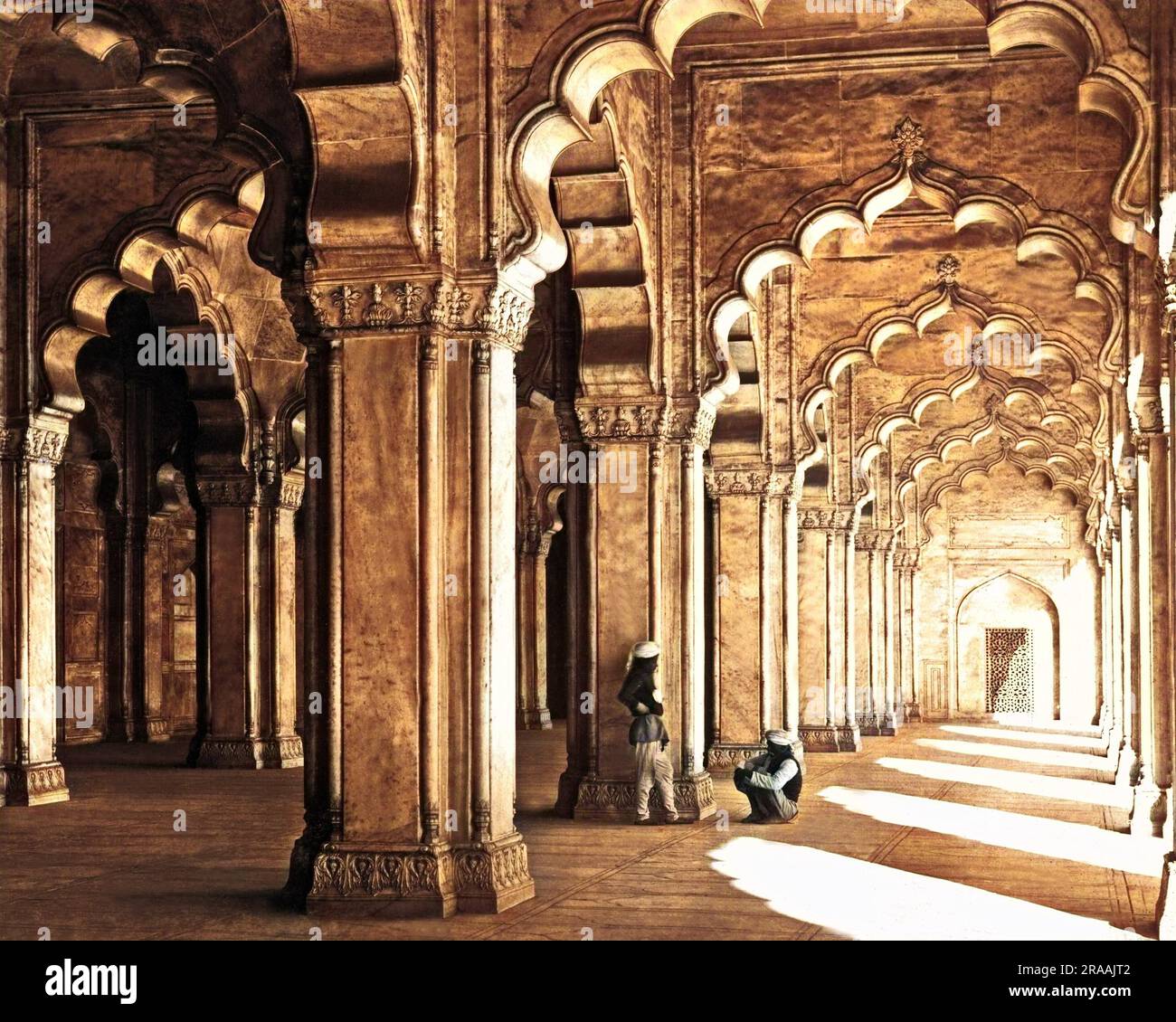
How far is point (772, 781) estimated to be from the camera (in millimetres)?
12250

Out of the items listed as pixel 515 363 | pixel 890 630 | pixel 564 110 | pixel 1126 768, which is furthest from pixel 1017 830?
pixel 890 630

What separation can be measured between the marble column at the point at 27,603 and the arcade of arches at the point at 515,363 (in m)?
0.04

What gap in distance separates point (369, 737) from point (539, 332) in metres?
11.7

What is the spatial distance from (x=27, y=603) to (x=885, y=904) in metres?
7.73

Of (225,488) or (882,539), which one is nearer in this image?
(225,488)

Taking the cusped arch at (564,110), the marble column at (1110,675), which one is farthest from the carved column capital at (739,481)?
the cusped arch at (564,110)

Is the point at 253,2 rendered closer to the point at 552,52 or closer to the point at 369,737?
the point at 552,52

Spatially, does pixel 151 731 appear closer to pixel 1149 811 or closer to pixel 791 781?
pixel 791 781

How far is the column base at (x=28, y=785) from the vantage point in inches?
524

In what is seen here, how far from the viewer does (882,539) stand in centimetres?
2650

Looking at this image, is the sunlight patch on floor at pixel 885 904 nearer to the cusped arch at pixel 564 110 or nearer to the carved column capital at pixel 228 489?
the cusped arch at pixel 564 110

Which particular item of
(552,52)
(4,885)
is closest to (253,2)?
(552,52)

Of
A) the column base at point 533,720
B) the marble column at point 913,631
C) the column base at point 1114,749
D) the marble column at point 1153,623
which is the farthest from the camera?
the marble column at point 913,631

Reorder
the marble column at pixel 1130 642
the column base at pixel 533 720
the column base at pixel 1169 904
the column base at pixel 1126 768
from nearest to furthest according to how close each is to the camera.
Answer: the column base at pixel 1169 904 < the marble column at pixel 1130 642 < the column base at pixel 1126 768 < the column base at pixel 533 720
